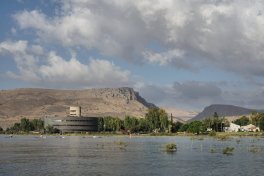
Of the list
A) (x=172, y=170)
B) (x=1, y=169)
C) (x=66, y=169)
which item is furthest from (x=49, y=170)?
(x=172, y=170)

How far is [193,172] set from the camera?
68.3 metres

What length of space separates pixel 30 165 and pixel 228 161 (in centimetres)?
3468

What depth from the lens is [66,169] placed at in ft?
235

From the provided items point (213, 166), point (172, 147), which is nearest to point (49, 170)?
point (213, 166)

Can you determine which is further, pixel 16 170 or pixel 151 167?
pixel 151 167

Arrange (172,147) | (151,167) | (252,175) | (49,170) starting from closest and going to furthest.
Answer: (252,175) < (49,170) < (151,167) < (172,147)

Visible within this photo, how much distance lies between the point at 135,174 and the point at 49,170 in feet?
43.8

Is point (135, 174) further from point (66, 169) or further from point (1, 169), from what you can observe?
point (1, 169)

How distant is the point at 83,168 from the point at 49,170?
5.44 metres

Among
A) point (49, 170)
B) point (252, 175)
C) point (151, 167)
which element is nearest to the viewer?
point (252, 175)

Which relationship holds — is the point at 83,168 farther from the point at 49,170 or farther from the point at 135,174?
the point at 135,174

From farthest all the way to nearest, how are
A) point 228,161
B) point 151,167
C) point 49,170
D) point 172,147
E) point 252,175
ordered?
point 172,147 < point 228,161 < point 151,167 < point 49,170 < point 252,175

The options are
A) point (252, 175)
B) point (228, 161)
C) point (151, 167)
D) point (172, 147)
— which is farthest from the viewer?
point (172, 147)

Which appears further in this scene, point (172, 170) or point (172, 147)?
point (172, 147)
